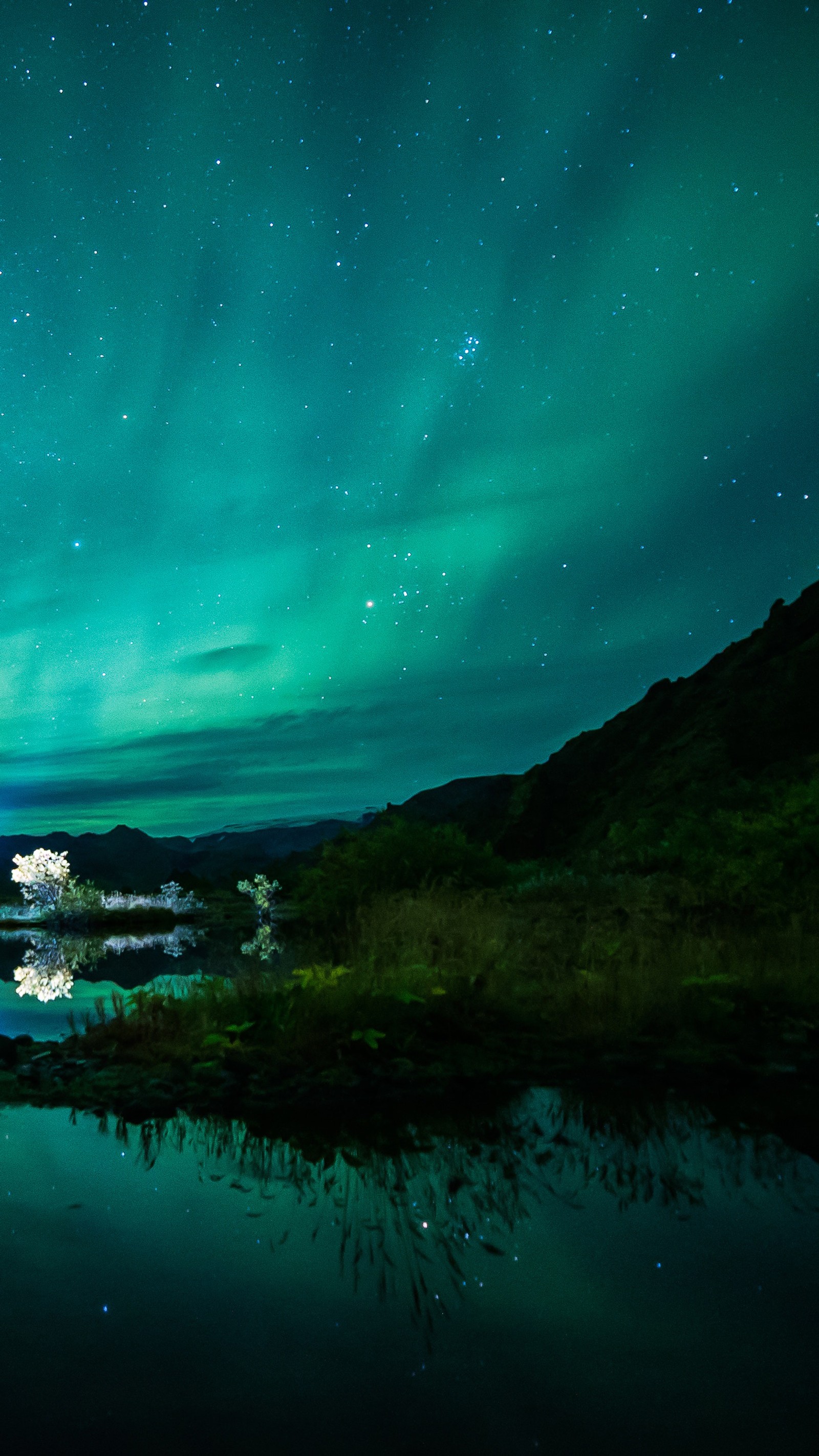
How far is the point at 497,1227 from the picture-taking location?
4988mm

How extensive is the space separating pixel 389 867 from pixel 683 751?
5069 cm

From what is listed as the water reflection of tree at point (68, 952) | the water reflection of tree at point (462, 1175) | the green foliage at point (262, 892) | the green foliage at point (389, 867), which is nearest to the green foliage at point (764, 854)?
the green foliage at point (389, 867)

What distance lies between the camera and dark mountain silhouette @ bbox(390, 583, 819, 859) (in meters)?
55.9

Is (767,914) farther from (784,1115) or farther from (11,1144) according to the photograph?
(11,1144)


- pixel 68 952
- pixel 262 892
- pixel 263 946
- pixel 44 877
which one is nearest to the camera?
pixel 263 946

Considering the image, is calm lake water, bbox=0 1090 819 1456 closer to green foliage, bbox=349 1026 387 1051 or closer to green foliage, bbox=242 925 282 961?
green foliage, bbox=349 1026 387 1051

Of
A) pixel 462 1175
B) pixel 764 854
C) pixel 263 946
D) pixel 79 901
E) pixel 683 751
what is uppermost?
pixel 683 751

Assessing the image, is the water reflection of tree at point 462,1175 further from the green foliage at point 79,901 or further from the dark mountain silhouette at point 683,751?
the green foliage at point 79,901

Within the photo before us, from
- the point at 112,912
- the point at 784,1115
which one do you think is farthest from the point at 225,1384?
the point at 112,912

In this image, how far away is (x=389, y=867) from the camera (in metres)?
22.1

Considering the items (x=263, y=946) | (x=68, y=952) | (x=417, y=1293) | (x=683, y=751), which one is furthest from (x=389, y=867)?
(x=683, y=751)

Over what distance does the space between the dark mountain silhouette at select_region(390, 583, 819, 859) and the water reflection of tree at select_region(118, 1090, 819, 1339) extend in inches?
1041

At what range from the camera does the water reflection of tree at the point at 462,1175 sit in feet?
15.6

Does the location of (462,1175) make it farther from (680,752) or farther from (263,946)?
(680,752)
